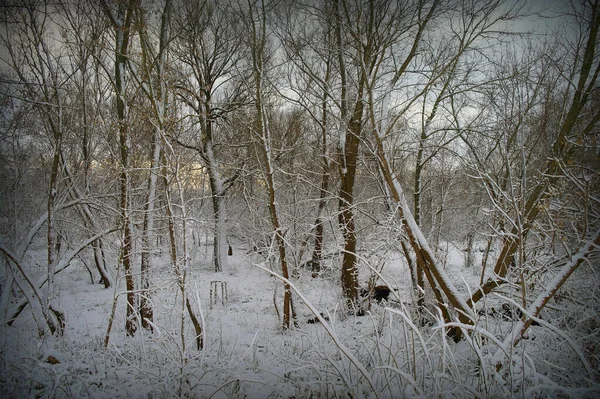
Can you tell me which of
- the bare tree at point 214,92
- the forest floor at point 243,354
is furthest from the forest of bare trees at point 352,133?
the bare tree at point 214,92

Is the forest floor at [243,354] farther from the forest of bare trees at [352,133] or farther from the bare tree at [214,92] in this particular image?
the bare tree at [214,92]

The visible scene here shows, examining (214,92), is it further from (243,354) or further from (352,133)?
(243,354)

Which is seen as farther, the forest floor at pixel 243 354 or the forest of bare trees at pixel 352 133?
the forest of bare trees at pixel 352 133

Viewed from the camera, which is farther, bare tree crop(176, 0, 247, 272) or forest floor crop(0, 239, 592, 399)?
bare tree crop(176, 0, 247, 272)

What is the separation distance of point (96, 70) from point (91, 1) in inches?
73.3

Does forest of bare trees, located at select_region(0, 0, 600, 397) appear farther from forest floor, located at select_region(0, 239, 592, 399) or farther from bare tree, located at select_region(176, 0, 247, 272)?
bare tree, located at select_region(176, 0, 247, 272)

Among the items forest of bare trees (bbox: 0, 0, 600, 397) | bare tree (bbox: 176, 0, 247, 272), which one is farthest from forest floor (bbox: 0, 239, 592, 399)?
bare tree (bbox: 176, 0, 247, 272)

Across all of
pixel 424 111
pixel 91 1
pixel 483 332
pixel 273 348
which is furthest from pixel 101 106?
pixel 483 332

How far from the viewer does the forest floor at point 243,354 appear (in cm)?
255

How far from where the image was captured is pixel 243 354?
4109 millimetres

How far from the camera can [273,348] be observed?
20.7 feet

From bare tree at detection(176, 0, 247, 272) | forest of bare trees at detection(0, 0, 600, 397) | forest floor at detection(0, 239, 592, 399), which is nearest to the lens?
forest floor at detection(0, 239, 592, 399)

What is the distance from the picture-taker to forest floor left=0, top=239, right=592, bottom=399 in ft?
8.37

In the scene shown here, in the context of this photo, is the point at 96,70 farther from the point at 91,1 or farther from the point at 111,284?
the point at 111,284
